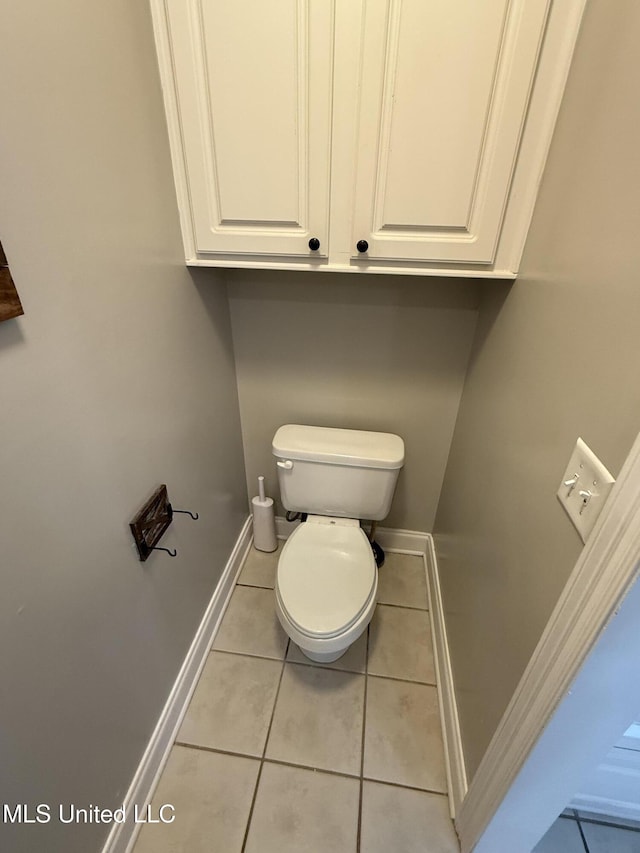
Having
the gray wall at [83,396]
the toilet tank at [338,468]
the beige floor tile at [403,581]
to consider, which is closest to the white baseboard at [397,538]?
the beige floor tile at [403,581]

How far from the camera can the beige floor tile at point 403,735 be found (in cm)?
115

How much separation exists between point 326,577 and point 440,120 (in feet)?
4.19

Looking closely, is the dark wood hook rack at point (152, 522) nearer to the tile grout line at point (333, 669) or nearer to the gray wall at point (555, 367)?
the tile grout line at point (333, 669)

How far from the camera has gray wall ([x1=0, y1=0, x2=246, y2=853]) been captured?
0.61 meters

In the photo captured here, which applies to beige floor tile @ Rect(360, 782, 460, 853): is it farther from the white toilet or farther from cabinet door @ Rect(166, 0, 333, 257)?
cabinet door @ Rect(166, 0, 333, 257)

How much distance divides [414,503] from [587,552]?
3.84 ft

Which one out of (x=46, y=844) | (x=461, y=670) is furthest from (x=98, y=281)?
(x=461, y=670)

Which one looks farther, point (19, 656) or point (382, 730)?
point (382, 730)

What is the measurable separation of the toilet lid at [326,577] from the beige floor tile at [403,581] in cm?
41

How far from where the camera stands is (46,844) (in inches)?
28.5

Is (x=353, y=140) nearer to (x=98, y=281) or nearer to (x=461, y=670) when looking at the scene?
(x=98, y=281)

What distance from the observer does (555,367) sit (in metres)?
0.73

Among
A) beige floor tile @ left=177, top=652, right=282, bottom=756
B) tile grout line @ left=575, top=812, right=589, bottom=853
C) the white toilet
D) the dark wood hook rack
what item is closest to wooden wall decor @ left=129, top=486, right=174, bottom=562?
the dark wood hook rack

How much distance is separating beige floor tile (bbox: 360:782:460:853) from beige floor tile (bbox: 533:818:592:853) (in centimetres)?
24
